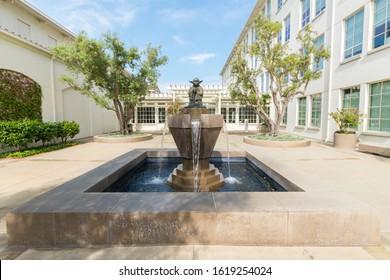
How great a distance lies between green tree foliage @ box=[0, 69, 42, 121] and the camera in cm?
988

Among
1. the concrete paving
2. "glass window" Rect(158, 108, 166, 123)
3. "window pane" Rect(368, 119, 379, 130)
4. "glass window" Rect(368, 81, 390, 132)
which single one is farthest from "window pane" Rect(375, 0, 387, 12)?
"glass window" Rect(158, 108, 166, 123)

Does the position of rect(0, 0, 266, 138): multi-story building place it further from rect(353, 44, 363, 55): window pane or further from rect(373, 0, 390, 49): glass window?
rect(373, 0, 390, 49): glass window

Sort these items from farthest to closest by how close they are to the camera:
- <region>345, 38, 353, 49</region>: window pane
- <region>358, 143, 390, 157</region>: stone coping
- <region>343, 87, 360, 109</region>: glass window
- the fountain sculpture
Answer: <region>345, 38, 353, 49</region>: window pane → <region>343, 87, 360, 109</region>: glass window → <region>358, 143, 390, 157</region>: stone coping → the fountain sculpture

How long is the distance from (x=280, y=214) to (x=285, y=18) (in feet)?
70.9

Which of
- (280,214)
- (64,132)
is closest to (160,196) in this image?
(280,214)

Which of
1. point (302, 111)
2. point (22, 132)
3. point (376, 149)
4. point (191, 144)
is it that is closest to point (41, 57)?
point (22, 132)

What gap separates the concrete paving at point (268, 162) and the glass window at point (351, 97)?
14.3 ft

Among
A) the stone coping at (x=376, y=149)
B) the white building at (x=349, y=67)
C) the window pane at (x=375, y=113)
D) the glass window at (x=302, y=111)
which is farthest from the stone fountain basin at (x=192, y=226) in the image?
the glass window at (x=302, y=111)

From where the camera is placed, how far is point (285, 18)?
18.7 m


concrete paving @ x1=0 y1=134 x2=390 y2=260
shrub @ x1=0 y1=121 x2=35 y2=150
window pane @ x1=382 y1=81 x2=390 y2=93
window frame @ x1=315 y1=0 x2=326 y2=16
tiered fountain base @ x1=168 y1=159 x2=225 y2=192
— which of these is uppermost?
window frame @ x1=315 y1=0 x2=326 y2=16

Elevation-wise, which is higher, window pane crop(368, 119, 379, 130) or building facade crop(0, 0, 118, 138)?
building facade crop(0, 0, 118, 138)

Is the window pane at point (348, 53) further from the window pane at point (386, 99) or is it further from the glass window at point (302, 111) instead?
the glass window at point (302, 111)

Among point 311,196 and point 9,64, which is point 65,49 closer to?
point 9,64

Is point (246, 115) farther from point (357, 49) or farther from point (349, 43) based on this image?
point (357, 49)
